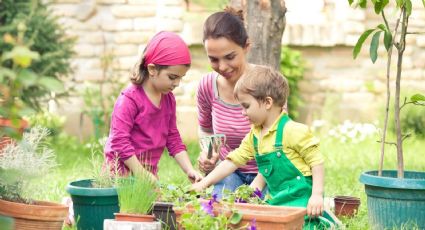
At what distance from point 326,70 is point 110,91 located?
2.64 meters

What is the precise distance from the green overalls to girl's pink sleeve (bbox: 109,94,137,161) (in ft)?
2.25

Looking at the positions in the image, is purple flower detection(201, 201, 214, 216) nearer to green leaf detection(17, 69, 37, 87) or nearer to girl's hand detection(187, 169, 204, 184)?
girl's hand detection(187, 169, 204, 184)

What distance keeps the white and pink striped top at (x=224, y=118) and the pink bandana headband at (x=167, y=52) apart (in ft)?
1.49

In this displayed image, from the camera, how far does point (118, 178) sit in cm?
403

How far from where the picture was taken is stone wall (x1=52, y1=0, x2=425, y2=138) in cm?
997

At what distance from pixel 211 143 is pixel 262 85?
64cm

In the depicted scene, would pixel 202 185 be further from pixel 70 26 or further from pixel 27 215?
pixel 70 26

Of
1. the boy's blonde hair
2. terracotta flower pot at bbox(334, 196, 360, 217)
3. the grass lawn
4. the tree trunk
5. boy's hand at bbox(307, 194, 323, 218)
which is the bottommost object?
the grass lawn

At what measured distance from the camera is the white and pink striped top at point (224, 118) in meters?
4.81

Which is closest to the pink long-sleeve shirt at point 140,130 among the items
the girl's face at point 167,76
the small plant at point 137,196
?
the girl's face at point 167,76

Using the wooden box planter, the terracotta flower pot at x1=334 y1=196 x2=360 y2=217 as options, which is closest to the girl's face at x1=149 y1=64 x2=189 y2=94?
the wooden box planter

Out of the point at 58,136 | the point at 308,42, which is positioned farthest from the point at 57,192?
the point at 308,42

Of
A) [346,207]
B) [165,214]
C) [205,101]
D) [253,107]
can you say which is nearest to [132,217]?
[165,214]

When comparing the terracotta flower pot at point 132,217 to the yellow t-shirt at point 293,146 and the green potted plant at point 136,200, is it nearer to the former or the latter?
the green potted plant at point 136,200
